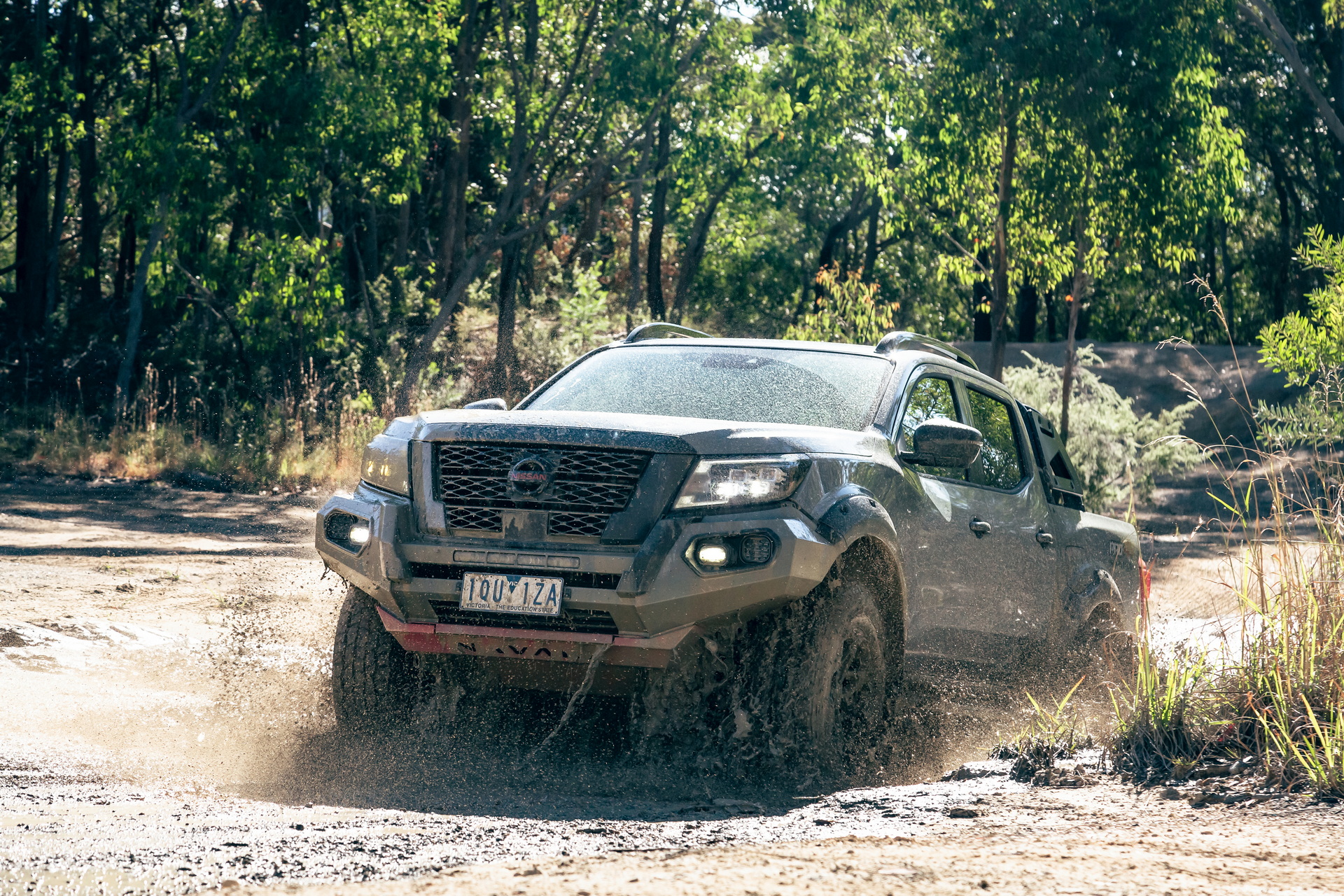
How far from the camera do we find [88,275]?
30.4 metres

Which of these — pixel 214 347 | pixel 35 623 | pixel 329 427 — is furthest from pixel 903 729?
pixel 214 347

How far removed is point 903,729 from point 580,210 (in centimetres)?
3639

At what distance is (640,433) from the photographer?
4.86 meters

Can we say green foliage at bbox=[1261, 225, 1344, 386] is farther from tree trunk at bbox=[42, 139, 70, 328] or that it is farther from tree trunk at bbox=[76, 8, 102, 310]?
tree trunk at bbox=[76, 8, 102, 310]

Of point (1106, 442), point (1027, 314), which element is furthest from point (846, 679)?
point (1027, 314)

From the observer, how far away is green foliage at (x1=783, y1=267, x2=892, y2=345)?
2038cm

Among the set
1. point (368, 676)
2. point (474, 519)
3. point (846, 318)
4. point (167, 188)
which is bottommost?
point (368, 676)

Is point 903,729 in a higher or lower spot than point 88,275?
lower

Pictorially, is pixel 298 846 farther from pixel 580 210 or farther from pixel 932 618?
pixel 580 210

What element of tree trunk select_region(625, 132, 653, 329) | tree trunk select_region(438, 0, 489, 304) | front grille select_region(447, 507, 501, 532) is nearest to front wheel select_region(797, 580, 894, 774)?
front grille select_region(447, 507, 501, 532)

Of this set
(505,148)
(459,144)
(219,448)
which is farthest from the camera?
(505,148)

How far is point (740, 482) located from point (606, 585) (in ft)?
1.88

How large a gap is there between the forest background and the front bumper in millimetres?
8205

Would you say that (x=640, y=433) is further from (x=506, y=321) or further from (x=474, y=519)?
(x=506, y=321)
